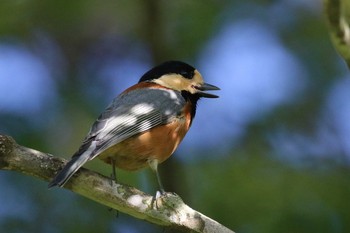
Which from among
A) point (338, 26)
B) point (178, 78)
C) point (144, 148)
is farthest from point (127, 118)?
point (338, 26)

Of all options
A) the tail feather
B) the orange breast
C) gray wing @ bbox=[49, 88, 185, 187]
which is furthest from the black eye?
the tail feather

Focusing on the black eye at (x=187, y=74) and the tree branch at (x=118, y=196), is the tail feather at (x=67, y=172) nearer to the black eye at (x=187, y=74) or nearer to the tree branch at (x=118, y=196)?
the tree branch at (x=118, y=196)

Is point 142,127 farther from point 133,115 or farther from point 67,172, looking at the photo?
point 67,172

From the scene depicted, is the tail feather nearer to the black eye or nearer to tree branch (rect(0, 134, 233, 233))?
tree branch (rect(0, 134, 233, 233))

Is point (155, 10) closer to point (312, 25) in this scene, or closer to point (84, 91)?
point (84, 91)

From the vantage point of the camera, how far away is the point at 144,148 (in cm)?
593

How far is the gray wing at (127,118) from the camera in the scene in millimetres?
5379

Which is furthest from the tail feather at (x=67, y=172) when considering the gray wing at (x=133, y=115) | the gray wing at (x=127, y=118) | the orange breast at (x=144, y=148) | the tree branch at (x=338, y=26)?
the tree branch at (x=338, y=26)

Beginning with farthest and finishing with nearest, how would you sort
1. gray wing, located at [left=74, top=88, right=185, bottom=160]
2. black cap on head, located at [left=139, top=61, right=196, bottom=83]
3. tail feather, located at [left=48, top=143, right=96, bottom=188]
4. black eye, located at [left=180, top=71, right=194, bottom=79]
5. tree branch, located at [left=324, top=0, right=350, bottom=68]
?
black eye, located at [left=180, top=71, right=194, bottom=79] → black cap on head, located at [left=139, top=61, right=196, bottom=83] → gray wing, located at [left=74, top=88, right=185, bottom=160] → tail feather, located at [left=48, top=143, right=96, bottom=188] → tree branch, located at [left=324, top=0, right=350, bottom=68]

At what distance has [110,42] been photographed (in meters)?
8.37

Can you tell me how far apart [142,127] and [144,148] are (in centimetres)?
16

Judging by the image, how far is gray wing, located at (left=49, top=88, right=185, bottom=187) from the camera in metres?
5.38

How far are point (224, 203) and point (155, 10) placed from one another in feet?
6.46

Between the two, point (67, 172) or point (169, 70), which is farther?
point (169, 70)
